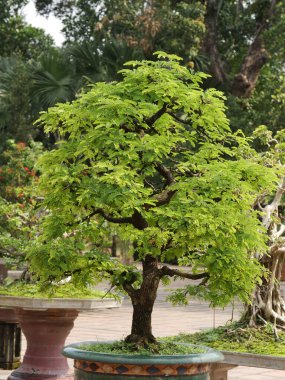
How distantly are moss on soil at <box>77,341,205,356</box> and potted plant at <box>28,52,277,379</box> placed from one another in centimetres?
5

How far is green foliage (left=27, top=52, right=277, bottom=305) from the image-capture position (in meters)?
4.94

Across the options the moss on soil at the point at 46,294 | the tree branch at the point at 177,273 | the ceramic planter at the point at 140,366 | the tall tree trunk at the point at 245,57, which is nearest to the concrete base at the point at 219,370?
the tree branch at the point at 177,273

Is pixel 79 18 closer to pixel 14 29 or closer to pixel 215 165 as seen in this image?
pixel 14 29

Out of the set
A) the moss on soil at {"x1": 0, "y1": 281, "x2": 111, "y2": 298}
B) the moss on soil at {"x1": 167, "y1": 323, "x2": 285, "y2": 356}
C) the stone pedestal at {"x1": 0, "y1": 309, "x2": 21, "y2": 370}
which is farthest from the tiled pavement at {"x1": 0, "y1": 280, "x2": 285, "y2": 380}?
the moss on soil at {"x1": 167, "y1": 323, "x2": 285, "y2": 356}

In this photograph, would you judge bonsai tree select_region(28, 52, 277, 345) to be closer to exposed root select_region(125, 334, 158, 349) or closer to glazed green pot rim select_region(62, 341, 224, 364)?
exposed root select_region(125, 334, 158, 349)

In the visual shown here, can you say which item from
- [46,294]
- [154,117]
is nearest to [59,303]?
[46,294]

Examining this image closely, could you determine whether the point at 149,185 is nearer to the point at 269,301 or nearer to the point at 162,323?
the point at 269,301

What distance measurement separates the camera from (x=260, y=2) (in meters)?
24.9

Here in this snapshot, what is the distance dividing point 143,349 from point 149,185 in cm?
97

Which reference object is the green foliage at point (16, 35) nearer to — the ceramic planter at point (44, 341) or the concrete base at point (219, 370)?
the ceramic planter at point (44, 341)

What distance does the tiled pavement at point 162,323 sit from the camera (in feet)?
31.8

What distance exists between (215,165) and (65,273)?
1.09 meters

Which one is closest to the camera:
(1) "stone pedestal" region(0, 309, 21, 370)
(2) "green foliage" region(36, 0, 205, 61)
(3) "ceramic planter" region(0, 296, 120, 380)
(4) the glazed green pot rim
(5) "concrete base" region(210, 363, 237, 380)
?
(4) the glazed green pot rim

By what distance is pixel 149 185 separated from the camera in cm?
544
